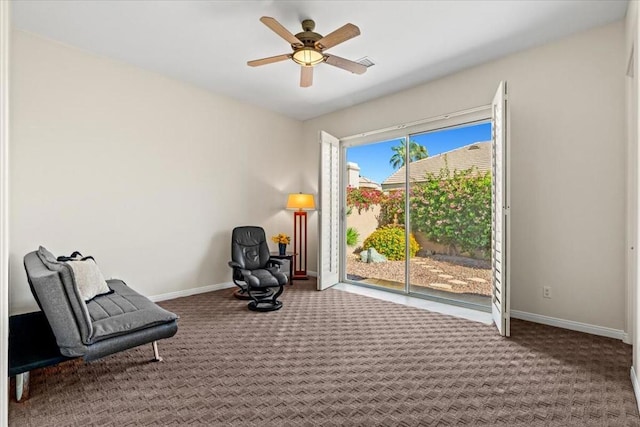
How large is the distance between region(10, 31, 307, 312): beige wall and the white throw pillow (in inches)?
37.4

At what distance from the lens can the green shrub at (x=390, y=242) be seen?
4.74 m

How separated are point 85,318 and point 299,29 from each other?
2.97 m

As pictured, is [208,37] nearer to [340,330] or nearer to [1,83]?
[1,83]

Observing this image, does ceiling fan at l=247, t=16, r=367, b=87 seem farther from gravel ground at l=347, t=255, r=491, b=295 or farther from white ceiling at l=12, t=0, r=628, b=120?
gravel ground at l=347, t=255, r=491, b=295

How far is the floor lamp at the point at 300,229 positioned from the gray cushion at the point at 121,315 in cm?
298

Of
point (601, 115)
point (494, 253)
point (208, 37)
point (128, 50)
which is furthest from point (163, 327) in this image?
point (601, 115)

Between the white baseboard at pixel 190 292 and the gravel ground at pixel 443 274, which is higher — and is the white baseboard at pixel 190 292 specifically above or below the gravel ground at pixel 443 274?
below

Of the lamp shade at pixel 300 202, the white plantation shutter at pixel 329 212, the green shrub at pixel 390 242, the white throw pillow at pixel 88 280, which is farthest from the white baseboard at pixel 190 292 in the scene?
the green shrub at pixel 390 242

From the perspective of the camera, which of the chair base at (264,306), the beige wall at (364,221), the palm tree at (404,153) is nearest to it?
the chair base at (264,306)

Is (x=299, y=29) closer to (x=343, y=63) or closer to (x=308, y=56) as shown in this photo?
(x=308, y=56)

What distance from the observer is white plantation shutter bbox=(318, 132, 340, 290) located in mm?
5020

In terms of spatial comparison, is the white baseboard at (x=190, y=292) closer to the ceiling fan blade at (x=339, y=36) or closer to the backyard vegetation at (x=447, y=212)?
the backyard vegetation at (x=447, y=212)

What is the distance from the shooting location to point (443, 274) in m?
4.54

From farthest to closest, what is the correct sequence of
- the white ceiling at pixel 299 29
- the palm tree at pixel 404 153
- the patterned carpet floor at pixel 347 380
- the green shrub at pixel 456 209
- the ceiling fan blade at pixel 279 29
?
the palm tree at pixel 404 153 < the green shrub at pixel 456 209 < the white ceiling at pixel 299 29 < the ceiling fan blade at pixel 279 29 < the patterned carpet floor at pixel 347 380
